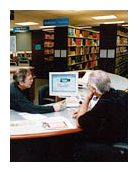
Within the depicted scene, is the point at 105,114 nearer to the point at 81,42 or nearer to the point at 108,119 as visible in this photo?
the point at 108,119

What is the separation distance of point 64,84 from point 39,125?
93 centimetres

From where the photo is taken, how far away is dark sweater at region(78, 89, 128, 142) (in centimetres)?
224

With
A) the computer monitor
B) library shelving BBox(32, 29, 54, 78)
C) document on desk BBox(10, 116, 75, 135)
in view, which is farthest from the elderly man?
library shelving BBox(32, 29, 54, 78)

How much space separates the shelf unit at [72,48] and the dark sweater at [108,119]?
5.73 meters

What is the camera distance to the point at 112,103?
2.27 metres

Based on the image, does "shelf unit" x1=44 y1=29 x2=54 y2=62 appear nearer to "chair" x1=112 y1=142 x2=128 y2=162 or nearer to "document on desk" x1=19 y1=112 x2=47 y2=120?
"document on desk" x1=19 y1=112 x2=47 y2=120

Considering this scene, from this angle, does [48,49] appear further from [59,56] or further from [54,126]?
[54,126]

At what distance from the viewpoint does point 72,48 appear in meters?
8.41

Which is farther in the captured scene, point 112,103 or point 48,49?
point 48,49

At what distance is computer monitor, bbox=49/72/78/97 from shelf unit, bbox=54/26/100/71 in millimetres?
4759

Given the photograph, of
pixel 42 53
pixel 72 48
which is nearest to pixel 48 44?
pixel 42 53

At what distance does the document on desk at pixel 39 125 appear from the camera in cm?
224
